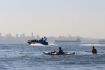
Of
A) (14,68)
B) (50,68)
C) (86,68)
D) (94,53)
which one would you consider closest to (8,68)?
(14,68)

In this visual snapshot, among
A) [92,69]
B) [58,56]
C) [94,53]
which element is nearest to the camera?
[92,69]

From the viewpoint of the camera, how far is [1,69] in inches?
2712

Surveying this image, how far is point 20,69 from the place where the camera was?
222 ft

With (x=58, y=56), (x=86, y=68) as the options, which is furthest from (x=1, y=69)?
(x=58, y=56)

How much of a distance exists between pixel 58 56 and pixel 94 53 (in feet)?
42.3

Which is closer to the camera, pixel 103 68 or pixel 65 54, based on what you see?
pixel 103 68

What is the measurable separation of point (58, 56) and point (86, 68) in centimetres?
3174

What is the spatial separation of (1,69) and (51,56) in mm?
32839

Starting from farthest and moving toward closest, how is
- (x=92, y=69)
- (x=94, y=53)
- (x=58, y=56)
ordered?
(x=94, y=53)
(x=58, y=56)
(x=92, y=69)

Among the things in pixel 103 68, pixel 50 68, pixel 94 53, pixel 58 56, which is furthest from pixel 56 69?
pixel 94 53

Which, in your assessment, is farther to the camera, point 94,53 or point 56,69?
point 94,53

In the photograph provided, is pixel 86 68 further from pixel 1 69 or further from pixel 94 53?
pixel 94 53

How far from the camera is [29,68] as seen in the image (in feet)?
228

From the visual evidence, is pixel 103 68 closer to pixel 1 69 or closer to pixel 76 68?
pixel 76 68
